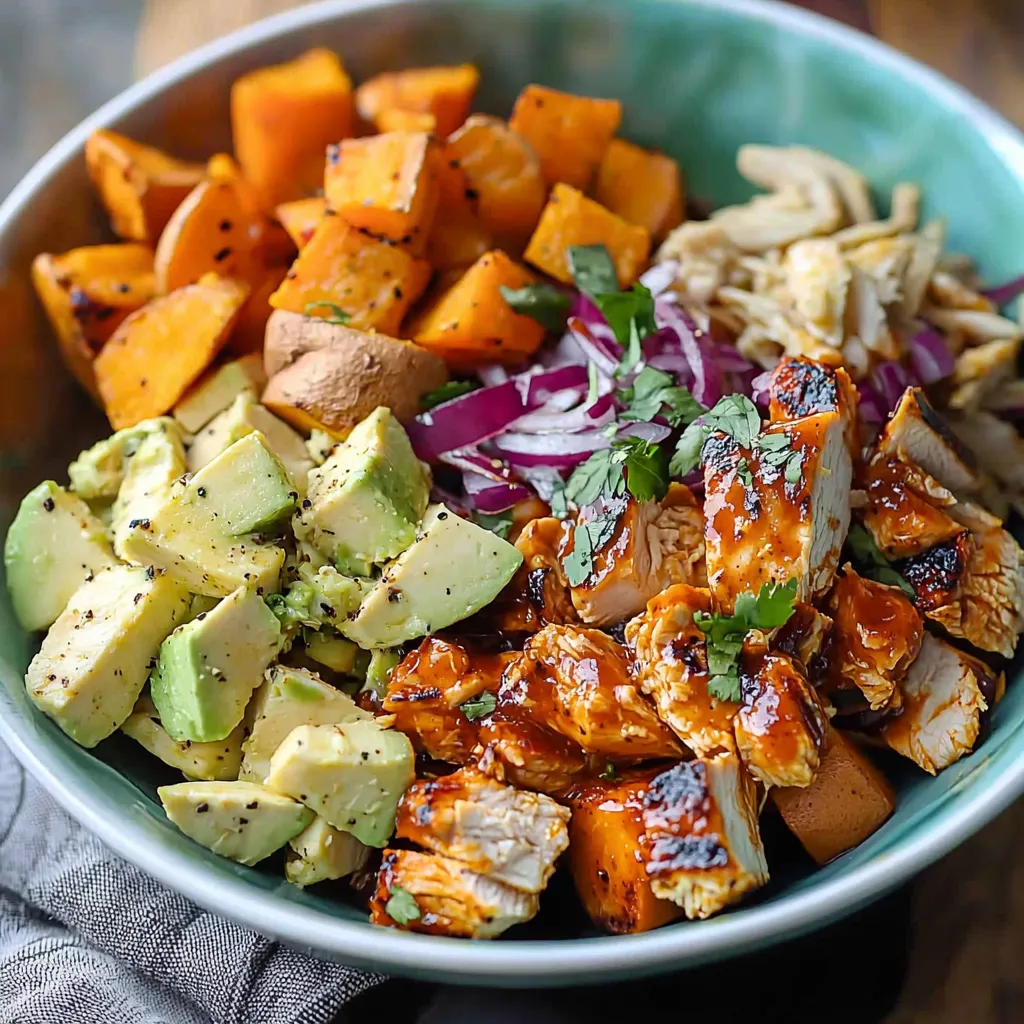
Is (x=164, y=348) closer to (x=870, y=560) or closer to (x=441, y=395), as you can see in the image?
(x=441, y=395)

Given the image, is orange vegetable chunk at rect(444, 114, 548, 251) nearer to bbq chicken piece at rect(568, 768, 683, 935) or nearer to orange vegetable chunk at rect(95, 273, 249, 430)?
orange vegetable chunk at rect(95, 273, 249, 430)

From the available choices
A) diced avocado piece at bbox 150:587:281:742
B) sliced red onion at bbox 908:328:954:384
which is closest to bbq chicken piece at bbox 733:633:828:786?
diced avocado piece at bbox 150:587:281:742

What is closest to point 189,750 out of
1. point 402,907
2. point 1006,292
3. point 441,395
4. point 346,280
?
point 402,907

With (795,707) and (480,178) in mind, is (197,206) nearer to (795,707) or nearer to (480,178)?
(480,178)

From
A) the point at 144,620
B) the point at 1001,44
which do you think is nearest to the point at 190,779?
the point at 144,620

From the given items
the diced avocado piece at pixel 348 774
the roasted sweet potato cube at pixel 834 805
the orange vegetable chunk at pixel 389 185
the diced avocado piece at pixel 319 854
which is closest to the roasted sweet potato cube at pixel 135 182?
the orange vegetable chunk at pixel 389 185

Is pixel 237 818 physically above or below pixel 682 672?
below

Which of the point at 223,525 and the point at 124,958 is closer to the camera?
the point at 223,525
